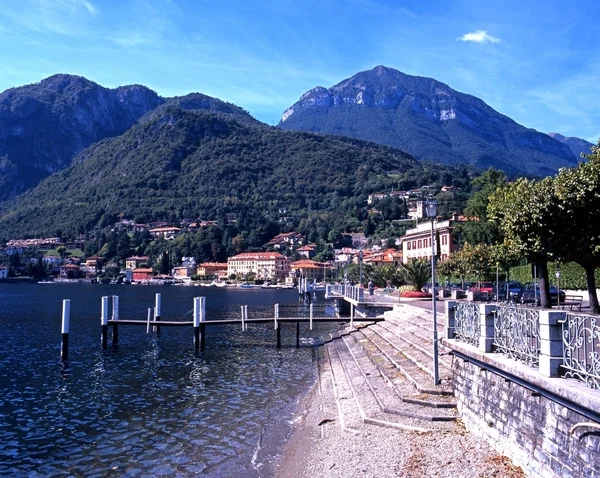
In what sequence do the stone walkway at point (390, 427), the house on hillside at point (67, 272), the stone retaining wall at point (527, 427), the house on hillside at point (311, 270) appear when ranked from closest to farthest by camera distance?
1. the stone retaining wall at point (527, 427)
2. the stone walkway at point (390, 427)
3. the house on hillside at point (311, 270)
4. the house on hillside at point (67, 272)

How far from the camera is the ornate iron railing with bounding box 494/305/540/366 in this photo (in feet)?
30.0

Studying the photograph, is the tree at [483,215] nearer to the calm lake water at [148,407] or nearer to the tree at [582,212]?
the calm lake water at [148,407]

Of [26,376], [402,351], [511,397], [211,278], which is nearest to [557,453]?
[511,397]

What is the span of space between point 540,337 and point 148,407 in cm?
1358

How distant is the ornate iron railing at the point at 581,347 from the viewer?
7258 millimetres

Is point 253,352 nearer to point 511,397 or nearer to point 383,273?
point 511,397

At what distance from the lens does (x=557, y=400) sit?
761cm

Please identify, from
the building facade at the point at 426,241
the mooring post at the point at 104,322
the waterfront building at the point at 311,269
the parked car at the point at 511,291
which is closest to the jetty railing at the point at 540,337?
the parked car at the point at 511,291

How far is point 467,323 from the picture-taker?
12578 millimetres

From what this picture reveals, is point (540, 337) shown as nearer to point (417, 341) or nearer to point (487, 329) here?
point (487, 329)

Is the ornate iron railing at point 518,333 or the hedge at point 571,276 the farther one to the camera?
the hedge at point 571,276

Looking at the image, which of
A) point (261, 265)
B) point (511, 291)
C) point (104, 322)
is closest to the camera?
point (104, 322)

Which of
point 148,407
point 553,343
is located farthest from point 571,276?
point 553,343

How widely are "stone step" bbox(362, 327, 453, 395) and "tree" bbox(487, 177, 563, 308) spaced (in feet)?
25.5
